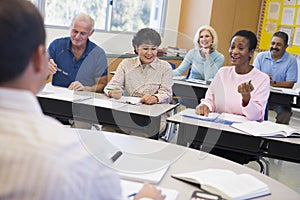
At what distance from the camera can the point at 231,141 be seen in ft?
7.77

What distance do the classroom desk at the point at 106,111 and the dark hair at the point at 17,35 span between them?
1.79m

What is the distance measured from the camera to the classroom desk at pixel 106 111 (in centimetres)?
254

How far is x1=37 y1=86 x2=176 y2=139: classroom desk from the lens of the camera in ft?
8.33

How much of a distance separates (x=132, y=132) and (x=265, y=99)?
99cm

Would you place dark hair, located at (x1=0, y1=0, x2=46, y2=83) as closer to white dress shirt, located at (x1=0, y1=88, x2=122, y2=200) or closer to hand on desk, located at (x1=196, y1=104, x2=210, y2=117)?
white dress shirt, located at (x1=0, y1=88, x2=122, y2=200)

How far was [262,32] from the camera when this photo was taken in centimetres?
675

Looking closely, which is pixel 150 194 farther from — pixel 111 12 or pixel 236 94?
pixel 111 12

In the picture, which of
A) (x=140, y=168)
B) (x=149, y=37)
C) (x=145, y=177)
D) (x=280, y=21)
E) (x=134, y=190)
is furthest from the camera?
(x=280, y=21)

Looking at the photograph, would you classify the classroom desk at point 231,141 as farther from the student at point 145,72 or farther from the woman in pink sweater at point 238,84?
the student at point 145,72

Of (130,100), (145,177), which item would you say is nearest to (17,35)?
(145,177)

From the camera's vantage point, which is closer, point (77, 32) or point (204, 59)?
point (77, 32)

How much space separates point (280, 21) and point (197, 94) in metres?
3.20

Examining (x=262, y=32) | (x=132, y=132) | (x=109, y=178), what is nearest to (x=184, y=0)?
(x=262, y=32)

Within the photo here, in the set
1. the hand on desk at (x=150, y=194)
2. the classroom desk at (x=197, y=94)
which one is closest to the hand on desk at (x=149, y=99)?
the classroom desk at (x=197, y=94)
